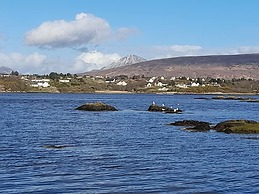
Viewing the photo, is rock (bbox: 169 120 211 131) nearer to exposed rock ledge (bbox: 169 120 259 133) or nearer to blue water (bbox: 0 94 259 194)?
exposed rock ledge (bbox: 169 120 259 133)

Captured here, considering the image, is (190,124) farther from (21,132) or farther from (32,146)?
(32,146)

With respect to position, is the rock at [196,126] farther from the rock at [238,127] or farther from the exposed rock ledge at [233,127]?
the rock at [238,127]

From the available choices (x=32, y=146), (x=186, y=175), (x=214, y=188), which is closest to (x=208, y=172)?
(x=186, y=175)

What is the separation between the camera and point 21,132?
2163 inches

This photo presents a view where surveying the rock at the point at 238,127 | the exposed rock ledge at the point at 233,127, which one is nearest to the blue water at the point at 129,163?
the rock at the point at 238,127

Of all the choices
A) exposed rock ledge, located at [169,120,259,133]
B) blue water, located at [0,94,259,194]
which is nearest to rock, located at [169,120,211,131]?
exposed rock ledge, located at [169,120,259,133]

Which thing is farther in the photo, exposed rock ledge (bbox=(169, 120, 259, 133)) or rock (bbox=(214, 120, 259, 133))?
exposed rock ledge (bbox=(169, 120, 259, 133))

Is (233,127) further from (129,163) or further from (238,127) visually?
(129,163)

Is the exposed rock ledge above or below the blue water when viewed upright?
below

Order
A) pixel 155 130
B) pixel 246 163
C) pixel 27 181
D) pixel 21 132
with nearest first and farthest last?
pixel 27 181 → pixel 246 163 → pixel 21 132 → pixel 155 130

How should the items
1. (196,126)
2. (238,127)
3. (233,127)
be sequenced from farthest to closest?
1. (196,126)
2. (233,127)
3. (238,127)

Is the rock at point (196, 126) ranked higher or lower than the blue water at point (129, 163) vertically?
lower

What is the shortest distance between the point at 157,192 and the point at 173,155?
525 inches

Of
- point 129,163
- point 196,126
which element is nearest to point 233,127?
point 196,126
